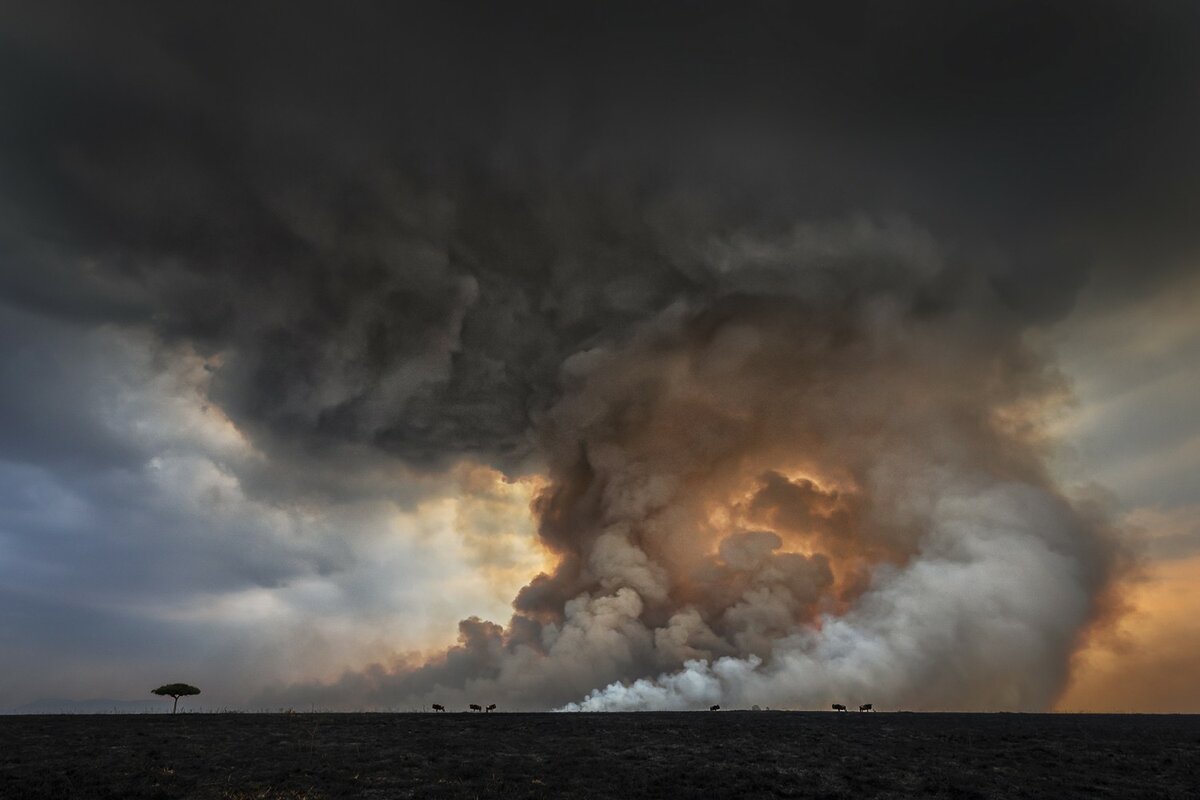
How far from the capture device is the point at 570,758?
145 feet

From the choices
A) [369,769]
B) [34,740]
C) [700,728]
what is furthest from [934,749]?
[34,740]

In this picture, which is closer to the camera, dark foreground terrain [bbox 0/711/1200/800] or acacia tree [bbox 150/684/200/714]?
dark foreground terrain [bbox 0/711/1200/800]

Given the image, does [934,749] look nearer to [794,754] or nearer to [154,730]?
[794,754]

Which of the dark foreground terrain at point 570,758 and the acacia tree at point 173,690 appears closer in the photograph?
the dark foreground terrain at point 570,758

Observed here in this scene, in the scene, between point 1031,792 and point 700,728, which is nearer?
point 1031,792

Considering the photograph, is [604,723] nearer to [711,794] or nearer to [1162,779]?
[711,794]

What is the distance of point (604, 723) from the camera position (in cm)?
5909

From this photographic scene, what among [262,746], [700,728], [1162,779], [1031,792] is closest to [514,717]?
[700,728]

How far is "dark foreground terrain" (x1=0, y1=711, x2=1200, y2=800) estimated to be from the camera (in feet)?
122

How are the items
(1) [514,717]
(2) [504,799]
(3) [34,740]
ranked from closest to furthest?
(2) [504,799], (3) [34,740], (1) [514,717]

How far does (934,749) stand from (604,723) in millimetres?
25825

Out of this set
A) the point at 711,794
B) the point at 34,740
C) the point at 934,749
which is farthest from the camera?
the point at 934,749

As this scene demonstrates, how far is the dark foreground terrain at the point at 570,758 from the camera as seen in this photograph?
3728cm

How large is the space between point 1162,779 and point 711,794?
29.8 m
